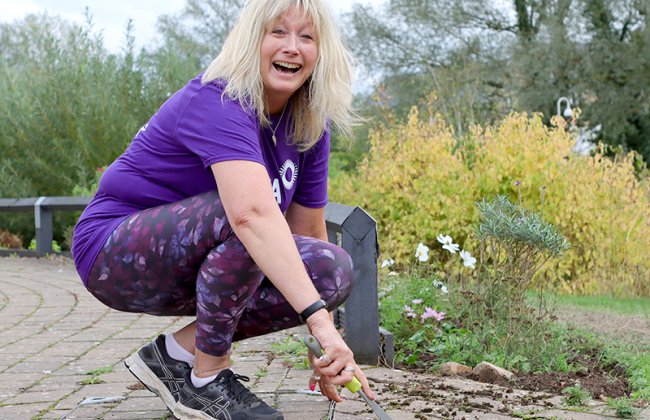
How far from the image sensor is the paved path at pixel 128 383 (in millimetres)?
3033

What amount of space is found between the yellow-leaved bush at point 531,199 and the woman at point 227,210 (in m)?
4.72

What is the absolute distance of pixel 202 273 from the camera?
2648 mm

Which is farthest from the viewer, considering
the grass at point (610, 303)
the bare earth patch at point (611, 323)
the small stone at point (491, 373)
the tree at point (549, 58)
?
the tree at point (549, 58)

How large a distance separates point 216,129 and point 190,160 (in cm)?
23

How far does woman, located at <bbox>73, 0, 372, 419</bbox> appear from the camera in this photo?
8.12ft

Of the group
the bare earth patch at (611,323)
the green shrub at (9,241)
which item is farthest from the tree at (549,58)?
the bare earth patch at (611,323)

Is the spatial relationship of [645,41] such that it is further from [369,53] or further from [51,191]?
[51,191]

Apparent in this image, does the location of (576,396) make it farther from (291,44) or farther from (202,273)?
(291,44)

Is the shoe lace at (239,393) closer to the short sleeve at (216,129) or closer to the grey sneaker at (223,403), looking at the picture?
the grey sneaker at (223,403)

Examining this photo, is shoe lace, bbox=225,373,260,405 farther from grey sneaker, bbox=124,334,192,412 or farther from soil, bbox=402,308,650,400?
soil, bbox=402,308,650,400

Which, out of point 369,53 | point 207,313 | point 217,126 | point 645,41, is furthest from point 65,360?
point 369,53

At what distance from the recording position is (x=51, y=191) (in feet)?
36.4

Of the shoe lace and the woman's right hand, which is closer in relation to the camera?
the woman's right hand

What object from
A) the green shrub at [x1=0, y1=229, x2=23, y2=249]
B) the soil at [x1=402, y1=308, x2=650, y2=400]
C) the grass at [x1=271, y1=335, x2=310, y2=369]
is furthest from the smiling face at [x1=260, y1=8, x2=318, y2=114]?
the green shrub at [x1=0, y1=229, x2=23, y2=249]
